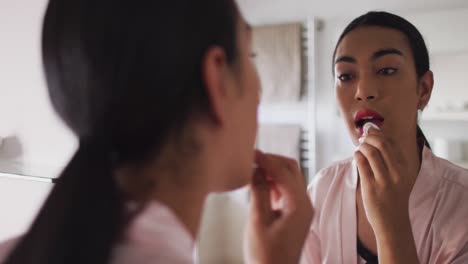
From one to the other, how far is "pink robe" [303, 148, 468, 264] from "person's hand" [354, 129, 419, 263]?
0.10 metres

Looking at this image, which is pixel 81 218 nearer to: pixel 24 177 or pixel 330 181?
pixel 330 181

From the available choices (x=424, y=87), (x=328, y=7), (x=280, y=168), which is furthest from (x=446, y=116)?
(x=280, y=168)

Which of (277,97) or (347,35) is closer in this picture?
(347,35)

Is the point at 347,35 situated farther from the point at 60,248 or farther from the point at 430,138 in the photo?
the point at 430,138

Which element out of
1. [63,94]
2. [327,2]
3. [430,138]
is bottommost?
[430,138]

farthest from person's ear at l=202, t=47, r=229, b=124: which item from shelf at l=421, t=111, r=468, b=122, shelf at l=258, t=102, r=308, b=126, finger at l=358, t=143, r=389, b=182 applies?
shelf at l=258, t=102, r=308, b=126

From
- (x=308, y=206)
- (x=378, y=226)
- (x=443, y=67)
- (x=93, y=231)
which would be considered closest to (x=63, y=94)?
(x=93, y=231)

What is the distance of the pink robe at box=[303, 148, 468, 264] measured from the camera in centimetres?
60

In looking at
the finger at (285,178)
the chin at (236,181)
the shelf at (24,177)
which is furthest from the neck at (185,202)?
the shelf at (24,177)

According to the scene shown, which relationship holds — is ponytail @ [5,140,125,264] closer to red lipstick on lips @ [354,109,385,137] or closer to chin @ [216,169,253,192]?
chin @ [216,169,253,192]

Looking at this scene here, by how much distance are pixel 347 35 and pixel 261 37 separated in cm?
125

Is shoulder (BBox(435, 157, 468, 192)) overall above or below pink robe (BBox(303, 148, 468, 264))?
above

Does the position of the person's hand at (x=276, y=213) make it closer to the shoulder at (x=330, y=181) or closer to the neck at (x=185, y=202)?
the neck at (x=185, y=202)

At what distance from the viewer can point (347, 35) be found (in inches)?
26.7
